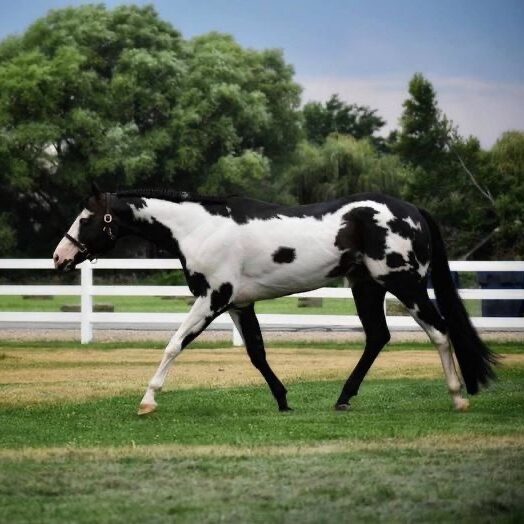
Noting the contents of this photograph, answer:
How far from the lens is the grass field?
20.7 feet

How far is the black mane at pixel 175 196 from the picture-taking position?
425 inches

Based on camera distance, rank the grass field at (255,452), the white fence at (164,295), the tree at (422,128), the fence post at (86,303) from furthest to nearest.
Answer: the tree at (422,128) → the fence post at (86,303) → the white fence at (164,295) → the grass field at (255,452)

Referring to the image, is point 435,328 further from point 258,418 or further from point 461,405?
point 258,418

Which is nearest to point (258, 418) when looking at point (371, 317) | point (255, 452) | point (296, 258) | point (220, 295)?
point (220, 295)

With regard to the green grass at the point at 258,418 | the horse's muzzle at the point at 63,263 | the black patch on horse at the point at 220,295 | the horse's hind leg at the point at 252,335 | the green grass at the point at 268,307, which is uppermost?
the horse's muzzle at the point at 63,263

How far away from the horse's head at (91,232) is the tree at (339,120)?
91.4 metres

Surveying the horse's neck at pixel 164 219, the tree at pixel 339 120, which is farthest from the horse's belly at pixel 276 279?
the tree at pixel 339 120

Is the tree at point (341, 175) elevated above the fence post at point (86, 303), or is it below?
above

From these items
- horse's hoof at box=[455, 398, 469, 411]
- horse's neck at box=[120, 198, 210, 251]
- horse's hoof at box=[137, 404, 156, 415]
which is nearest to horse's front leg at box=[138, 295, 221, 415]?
horse's hoof at box=[137, 404, 156, 415]

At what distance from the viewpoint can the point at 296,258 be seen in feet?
34.7

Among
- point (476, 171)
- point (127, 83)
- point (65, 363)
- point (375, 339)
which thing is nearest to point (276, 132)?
point (127, 83)

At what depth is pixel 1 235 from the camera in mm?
52906

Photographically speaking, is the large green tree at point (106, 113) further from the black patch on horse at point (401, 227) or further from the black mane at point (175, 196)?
the black patch on horse at point (401, 227)

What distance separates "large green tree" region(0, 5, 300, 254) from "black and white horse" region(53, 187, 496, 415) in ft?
141
